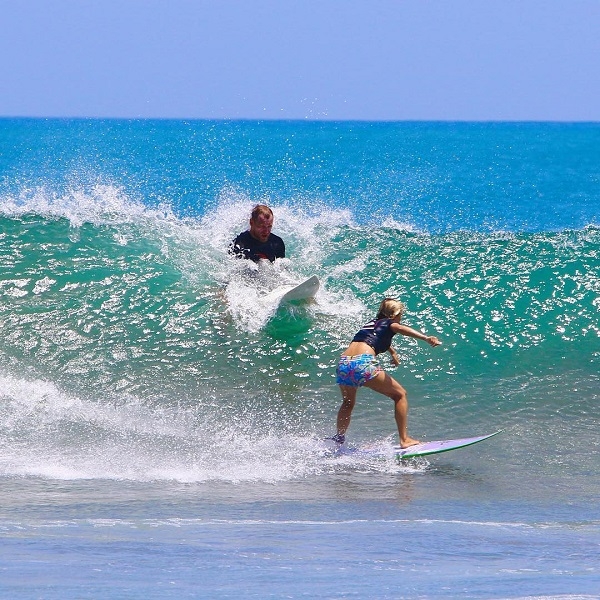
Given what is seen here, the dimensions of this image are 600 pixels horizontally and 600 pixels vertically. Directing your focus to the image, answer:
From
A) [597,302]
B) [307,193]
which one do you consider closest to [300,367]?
[597,302]

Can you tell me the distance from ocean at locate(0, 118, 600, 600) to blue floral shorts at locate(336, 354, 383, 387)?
617 millimetres

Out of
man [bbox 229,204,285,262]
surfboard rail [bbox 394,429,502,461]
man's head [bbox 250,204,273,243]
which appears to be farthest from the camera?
man [bbox 229,204,285,262]

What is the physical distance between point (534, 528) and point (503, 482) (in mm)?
1328

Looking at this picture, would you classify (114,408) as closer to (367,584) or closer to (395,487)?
(395,487)

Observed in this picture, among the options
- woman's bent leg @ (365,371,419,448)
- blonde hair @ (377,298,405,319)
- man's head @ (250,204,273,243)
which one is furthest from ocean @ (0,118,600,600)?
blonde hair @ (377,298,405,319)

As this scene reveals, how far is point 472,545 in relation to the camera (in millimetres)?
5254

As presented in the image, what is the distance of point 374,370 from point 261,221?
123 inches

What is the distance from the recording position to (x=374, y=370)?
7.66 metres

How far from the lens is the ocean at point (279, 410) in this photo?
15.7ft

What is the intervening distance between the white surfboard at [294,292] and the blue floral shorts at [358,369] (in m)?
2.84

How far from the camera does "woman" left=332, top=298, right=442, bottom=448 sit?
7.66 metres

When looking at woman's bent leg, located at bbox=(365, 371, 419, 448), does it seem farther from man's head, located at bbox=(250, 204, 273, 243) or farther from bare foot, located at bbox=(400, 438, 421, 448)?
man's head, located at bbox=(250, 204, 273, 243)

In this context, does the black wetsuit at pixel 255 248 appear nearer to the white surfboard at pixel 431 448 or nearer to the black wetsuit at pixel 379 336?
the black wetsuit at pixel 379 336

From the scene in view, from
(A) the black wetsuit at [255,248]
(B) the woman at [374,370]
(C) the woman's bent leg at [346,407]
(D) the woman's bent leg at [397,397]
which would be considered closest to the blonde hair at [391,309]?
(B) the woman at [374,370]
